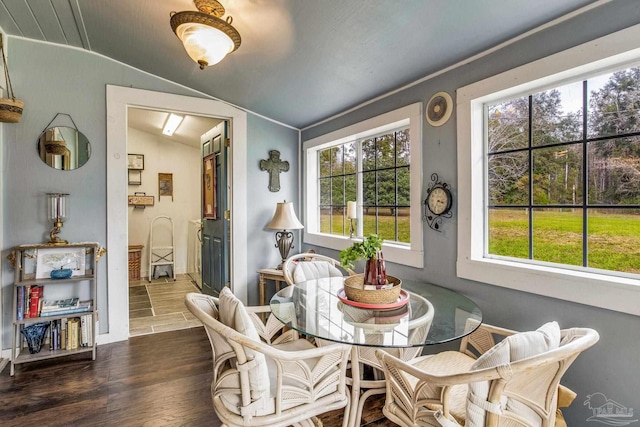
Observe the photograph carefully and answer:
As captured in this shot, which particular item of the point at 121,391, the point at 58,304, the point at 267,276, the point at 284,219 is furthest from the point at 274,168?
the point at 121,391

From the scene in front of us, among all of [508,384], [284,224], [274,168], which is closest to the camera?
[508,384]

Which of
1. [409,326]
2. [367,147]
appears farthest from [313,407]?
[367,147]

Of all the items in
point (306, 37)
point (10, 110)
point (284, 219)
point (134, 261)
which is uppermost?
point (306, 37)

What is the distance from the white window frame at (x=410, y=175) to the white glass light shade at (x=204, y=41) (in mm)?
1297

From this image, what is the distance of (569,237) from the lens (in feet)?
5.28

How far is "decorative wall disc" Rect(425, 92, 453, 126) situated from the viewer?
2058mm

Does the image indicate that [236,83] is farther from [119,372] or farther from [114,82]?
[119,372]

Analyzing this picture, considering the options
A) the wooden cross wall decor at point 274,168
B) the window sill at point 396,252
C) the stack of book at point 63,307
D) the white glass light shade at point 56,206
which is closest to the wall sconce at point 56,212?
the white glass light shade at point 56,206

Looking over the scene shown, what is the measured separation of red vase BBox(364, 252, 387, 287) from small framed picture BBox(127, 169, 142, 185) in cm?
520

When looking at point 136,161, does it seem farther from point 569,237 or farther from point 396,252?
point 569,237

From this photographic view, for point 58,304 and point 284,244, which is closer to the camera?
point 58,304

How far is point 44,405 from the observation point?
6.50 ft

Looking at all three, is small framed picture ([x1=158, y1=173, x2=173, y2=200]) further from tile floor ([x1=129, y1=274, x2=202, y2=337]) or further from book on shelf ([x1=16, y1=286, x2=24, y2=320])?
book on shelf ([x1=16, y1=286, x2=24, y2=320])

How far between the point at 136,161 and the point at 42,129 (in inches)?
117
